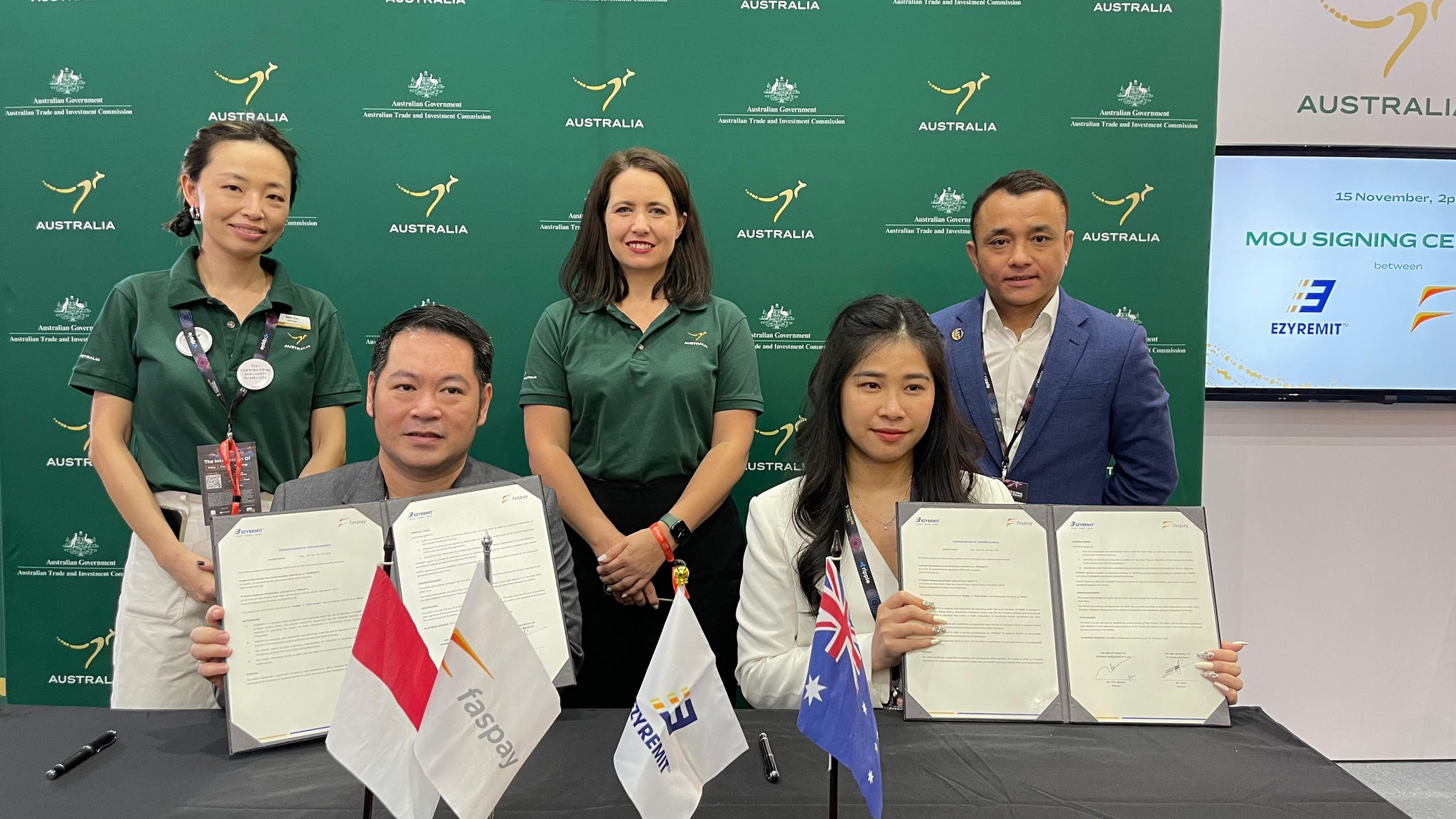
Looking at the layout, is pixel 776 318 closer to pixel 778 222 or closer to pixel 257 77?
pixel 778 222

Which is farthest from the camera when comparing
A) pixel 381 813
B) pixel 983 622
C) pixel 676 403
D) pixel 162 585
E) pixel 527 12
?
pixel 527 12

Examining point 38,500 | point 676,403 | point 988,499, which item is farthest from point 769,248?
point 38,500

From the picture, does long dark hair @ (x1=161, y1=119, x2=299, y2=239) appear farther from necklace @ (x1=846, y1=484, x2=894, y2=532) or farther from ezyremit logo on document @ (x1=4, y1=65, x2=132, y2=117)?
necklace @ (x1=846, y1=484, x2=894, y2=532)

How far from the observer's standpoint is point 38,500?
389cm

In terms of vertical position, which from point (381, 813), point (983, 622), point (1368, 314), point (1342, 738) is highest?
point (1368, 314)

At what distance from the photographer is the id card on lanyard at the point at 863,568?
2.04 m

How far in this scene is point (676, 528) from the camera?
300cm

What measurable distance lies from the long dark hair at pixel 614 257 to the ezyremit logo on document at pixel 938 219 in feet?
3.63

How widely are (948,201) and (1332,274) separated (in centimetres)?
196

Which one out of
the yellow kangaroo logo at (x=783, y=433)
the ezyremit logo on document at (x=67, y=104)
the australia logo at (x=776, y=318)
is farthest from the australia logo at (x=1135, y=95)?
the ezyremit logo on document at (x=67, y=104)

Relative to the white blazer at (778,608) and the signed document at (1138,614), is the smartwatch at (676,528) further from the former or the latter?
the signed document at (1138,614)

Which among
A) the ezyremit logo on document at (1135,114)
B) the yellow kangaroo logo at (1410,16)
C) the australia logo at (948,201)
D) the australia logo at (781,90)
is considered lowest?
the australia logo at (948,201)

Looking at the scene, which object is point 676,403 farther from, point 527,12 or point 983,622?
point 527,12

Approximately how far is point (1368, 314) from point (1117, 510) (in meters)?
3.27
